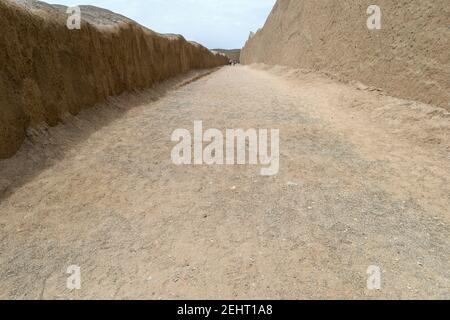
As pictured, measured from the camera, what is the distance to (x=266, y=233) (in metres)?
3.06

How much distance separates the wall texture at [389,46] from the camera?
5.06 meters

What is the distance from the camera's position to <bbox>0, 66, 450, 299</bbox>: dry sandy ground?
2.52 m

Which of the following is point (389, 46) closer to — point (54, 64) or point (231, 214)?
point (231, 214)

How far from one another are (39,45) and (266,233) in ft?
13.4

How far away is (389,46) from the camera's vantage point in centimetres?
611

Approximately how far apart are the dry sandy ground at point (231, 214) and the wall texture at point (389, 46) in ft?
1.62

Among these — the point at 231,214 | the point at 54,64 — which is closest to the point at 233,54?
the point at 54,64

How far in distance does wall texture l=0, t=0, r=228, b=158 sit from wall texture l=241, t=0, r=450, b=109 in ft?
16.8

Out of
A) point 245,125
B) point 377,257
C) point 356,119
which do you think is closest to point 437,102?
point 356,119

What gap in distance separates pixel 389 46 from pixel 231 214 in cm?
497

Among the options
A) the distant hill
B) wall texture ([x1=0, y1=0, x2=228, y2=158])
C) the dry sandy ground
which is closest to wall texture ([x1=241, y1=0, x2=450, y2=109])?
the dry sandy ground

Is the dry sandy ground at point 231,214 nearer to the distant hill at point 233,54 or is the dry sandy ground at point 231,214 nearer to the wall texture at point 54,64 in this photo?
the wall texture at point 54,64

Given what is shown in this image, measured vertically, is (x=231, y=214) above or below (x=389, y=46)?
below
